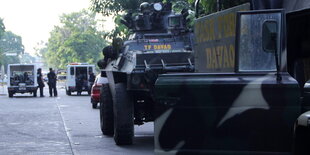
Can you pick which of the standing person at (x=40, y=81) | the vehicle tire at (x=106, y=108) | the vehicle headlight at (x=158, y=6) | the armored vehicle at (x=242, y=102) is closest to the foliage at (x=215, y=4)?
the vehicle headlight at (x=158, y=6)

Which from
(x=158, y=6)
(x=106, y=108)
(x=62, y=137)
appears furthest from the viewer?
(x=62, y=137)

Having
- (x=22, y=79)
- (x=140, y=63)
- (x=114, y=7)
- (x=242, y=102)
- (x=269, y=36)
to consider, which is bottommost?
(x=22, y=79)

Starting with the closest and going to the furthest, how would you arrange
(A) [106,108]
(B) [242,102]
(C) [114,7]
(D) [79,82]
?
(B) [242,102]
(A) [106,108]
(C) [114,7]
(D) [79,82]

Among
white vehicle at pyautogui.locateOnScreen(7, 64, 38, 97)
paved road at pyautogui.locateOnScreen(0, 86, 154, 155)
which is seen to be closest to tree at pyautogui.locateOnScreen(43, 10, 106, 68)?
white vehicle at pyautogui.locateOnScreen(7, 64, 38, 97)

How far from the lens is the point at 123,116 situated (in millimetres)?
12422

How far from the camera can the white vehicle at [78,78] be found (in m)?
45.0

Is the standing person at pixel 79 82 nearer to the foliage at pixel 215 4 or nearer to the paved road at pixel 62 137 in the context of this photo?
the paved road at pixel 62 137

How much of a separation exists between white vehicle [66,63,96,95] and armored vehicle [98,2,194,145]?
1167 inches

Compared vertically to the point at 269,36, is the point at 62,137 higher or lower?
lower

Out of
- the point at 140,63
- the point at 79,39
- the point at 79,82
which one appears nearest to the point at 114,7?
the point at 79,82

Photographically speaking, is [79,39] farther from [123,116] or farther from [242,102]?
[242,102]

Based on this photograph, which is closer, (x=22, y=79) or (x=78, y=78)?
(x=22, y=79)

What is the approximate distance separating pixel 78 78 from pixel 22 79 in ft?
11.3

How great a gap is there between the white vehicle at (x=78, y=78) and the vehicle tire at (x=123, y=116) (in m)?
31.9
